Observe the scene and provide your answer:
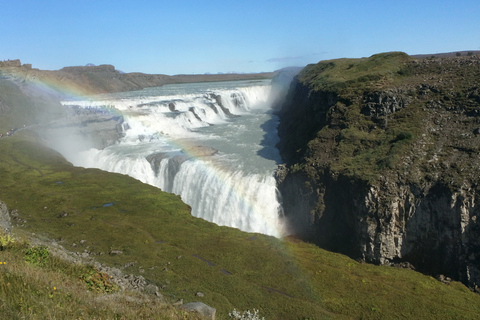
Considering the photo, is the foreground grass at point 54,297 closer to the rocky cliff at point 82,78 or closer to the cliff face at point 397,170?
the cliff face at point 397,170

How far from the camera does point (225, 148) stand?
162ft

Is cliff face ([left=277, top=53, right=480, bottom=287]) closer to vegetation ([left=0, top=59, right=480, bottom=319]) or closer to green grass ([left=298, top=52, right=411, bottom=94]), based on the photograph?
green grass ([left=298, top=52, right=411, bottom=94])

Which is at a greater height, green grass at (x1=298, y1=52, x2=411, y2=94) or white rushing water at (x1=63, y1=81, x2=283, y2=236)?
green grass at (x1=298, y1=52, x2=411, y2=94)

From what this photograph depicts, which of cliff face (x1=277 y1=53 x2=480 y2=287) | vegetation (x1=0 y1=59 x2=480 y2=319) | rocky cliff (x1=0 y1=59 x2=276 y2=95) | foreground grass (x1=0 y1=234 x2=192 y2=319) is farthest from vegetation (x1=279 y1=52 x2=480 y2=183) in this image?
rocky cliff (x1=0 y1=59 x2=276 y2=95)

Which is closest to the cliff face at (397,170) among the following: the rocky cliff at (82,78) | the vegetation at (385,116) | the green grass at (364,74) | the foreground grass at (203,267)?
the vegetation at (385,116)

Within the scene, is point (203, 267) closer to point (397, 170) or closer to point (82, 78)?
point (397, 170)

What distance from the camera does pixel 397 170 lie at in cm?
2903

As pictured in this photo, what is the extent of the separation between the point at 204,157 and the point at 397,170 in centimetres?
2332

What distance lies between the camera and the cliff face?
1013 inches

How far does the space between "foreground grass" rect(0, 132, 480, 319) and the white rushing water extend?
Result: 4.33m

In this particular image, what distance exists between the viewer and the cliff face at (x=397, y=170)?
84.4 feet

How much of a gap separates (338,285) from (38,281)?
1778 centimetres

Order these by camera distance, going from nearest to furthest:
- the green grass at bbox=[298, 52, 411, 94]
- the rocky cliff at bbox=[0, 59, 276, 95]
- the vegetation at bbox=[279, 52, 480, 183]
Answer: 1. the vegetation at bbox=[279, 52, 480, 183]
2. the green grass at bbox=[298, 52, 411, 94]
3. the rocky cliff at bbox=[0, 59, 276, 95]

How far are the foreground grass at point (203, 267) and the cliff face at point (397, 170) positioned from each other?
2453 millimetres
